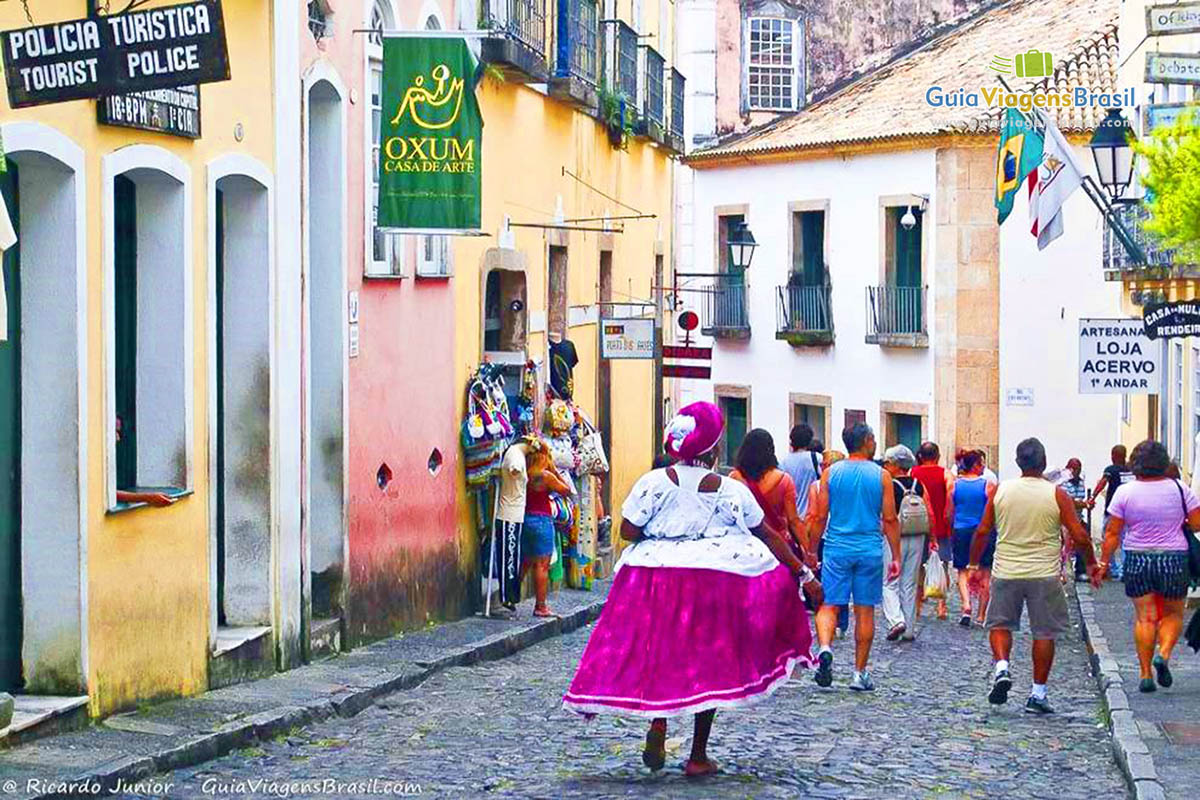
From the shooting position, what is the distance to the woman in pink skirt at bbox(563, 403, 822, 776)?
9836 millimetres

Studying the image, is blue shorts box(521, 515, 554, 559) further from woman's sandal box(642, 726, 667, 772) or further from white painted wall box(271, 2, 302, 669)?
woman's sandal box(642, 726, 667, 772)

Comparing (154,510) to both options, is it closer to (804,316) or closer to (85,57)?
(85,57)

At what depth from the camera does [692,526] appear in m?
10.0

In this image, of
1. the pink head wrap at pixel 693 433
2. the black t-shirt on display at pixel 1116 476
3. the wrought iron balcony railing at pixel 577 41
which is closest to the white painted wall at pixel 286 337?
the pink head wrap at pixel 693 433

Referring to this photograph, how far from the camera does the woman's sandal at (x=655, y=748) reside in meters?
10.1

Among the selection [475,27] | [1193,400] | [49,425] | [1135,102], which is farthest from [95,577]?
[1135,102]

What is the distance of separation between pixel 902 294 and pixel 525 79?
1789cm

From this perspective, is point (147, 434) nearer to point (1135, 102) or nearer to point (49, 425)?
point (49, 425)

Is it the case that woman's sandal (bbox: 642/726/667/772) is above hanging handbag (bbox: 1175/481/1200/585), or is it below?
below

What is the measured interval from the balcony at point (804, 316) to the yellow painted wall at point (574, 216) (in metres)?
7.58

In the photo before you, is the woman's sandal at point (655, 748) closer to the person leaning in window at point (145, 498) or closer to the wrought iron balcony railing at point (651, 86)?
the person leaning in window at point (145, 498)

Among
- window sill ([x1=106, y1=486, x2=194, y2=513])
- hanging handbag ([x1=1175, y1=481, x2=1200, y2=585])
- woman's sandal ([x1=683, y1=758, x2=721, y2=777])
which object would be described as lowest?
woman's sandal ([x1=683, y1=758, x2=721, y2=777])

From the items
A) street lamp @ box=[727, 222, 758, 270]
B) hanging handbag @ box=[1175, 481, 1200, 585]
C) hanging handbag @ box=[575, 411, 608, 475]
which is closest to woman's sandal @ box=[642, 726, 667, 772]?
hanging handbag @ box=[1175, 481, 1200, 585]

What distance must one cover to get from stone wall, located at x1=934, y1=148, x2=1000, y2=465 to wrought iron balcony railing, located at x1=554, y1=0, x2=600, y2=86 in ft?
42.7
